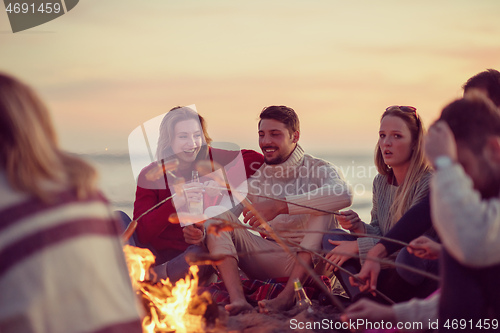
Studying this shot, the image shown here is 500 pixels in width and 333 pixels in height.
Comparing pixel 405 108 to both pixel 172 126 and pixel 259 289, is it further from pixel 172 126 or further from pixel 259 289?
pixel 172 126

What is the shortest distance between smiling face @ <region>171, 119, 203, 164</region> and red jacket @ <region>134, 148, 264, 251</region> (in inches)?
5.6

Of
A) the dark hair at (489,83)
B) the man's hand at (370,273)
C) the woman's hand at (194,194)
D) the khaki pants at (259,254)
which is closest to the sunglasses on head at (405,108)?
the dark hair at (489,83)

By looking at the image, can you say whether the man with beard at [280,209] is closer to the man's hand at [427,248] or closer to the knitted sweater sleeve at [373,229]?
the knitted sweater sleeve at [373,229]

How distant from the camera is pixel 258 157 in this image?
5680mm

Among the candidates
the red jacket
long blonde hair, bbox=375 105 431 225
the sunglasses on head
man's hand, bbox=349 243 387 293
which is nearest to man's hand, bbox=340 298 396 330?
man's hand, bbox=349 243 387 293

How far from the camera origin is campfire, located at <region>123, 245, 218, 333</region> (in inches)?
139

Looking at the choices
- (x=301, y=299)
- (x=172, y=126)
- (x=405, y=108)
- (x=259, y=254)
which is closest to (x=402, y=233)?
(x=301, y=299)

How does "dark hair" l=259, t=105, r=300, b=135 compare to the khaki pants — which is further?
"dark hair" l=259, t=105, r=300, b=135

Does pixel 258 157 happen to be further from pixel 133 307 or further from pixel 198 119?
pixel 133 307

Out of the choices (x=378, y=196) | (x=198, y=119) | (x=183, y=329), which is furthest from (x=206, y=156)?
(x=183, y=329)

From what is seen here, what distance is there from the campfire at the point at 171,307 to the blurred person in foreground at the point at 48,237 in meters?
1.62

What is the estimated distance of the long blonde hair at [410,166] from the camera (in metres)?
4.18

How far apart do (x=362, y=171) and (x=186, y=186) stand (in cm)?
428

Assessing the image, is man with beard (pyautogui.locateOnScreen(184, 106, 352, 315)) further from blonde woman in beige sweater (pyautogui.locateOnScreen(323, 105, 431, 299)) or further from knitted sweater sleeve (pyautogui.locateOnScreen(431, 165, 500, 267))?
knitted sweater sleeve (pyautogui.locateOnScreen(431, 165, 500, 267))
